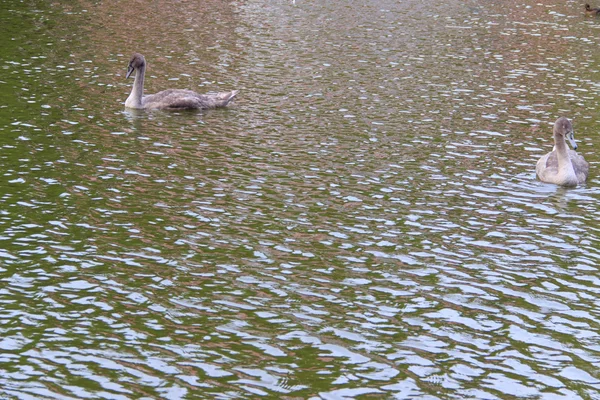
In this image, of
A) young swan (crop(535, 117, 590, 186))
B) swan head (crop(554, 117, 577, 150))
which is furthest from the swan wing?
swan head (crop(554, 117, 577, 150))

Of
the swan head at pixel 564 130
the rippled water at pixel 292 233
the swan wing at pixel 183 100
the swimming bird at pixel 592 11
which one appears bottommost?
the rippled water at pixel 292 233

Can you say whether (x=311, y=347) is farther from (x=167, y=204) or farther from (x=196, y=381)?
(x=167, y=204)

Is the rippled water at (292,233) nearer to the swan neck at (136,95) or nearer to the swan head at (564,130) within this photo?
the swan neck at (136,95)

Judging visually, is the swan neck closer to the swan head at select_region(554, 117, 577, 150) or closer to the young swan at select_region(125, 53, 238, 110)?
the young swan at select_region(125, 53, 238, 110)

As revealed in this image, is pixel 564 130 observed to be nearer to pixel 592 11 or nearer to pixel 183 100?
pixel 183 100

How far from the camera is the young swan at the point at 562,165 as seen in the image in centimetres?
2195

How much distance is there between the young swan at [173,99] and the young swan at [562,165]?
10.4 m

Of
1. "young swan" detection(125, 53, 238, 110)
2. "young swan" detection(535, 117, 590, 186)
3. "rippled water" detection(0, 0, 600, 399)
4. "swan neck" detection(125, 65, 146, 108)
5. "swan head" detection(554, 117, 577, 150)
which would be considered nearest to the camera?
"rippled water" detection(0, 0, 600, 399)

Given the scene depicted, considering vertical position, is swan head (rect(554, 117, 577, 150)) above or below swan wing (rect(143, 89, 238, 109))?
above

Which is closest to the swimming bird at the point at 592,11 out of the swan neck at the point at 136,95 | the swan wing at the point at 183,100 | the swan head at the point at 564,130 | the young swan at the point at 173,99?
the young swan at the point at 173,99

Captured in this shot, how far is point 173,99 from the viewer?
92.3 ft

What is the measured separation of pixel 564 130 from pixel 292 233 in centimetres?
907

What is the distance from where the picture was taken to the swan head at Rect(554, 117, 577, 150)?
22777 mm

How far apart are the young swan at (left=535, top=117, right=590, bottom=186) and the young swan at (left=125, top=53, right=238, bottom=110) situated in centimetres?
1041
